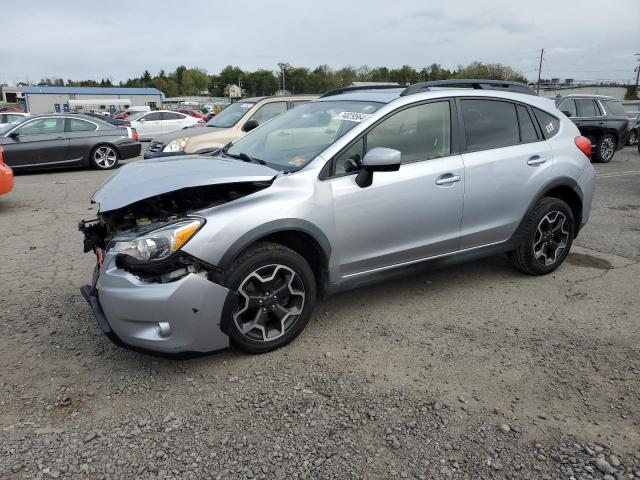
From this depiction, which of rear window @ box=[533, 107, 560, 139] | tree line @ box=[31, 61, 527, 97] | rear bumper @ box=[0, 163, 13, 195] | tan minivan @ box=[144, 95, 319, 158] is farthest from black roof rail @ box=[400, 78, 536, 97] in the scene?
tree line @ box=[31, 61, 527, 97]

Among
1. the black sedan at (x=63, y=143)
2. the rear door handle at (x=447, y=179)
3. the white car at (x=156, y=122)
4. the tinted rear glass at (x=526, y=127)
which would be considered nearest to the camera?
the rear door handle at (x=447, y=179)

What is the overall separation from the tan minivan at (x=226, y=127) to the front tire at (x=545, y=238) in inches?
213

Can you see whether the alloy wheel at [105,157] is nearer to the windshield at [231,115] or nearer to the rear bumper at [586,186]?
the windshield at [231,115]

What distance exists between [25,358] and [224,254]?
1.57 m

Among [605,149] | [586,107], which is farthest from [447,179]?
[605,149]

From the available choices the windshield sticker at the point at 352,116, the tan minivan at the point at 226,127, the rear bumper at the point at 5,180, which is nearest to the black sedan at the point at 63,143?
the tan minivan at the point at 226,127

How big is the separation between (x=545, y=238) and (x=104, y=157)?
1138 cm

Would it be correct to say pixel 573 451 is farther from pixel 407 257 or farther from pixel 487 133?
pixel 487 133

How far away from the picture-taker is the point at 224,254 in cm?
301

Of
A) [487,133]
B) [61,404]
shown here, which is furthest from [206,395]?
[487,133]

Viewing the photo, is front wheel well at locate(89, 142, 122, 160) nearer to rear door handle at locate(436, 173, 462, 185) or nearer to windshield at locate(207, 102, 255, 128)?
windshield at locate(207, 102, 255, 128)

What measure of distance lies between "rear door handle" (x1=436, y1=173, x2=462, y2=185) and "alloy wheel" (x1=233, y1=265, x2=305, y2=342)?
137 centimetres

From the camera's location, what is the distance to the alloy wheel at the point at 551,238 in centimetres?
463

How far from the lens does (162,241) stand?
2938mm
